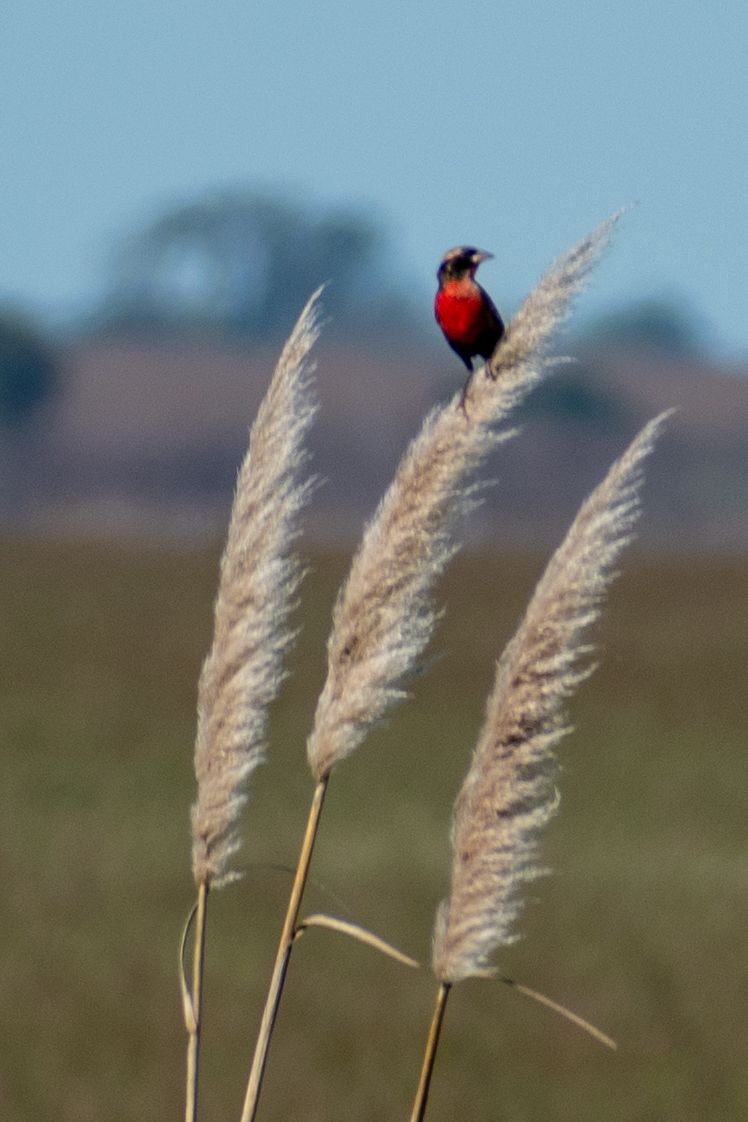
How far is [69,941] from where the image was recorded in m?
20.2

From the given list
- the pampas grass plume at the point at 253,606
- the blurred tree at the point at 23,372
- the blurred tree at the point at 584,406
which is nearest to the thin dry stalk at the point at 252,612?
the pampas grass plume at the point at 253,606

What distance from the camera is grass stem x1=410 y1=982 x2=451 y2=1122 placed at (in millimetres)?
→ 2787

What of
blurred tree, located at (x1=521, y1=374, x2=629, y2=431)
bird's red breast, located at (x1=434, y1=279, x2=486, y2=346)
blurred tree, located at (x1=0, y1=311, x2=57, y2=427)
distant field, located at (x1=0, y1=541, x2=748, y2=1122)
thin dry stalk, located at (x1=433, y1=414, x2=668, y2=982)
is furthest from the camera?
blurred tree, located at (x1=0, y1=311, x2=57, y2=427)

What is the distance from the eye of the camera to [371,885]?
22.7 meters

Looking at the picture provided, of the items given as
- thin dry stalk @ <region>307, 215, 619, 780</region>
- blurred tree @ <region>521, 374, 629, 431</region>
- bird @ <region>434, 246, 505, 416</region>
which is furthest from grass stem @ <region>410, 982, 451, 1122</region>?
blurred tree @ <region>521, 374, 629, 431</region>

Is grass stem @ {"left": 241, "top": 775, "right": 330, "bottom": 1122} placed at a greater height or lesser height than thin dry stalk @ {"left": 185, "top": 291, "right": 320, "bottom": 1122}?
lesser

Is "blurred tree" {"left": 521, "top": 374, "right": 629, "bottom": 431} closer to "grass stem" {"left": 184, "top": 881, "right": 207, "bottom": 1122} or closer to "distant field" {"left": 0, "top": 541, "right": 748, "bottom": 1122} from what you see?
"distant field" {"left": 0, "top": 541, "right": 748, "bottom": 1122}

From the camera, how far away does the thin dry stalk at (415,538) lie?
108 inches

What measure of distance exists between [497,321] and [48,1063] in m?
13.7

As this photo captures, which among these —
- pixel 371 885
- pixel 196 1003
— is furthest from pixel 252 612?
pixel 371 885

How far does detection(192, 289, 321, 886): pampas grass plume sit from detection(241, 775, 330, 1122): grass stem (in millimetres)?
106

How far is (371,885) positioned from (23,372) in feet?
185

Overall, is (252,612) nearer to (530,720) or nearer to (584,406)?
(530,720)

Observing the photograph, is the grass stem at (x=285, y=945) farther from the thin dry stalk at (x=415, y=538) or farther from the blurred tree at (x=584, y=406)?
the blurred tree at (x=584, y=406)
